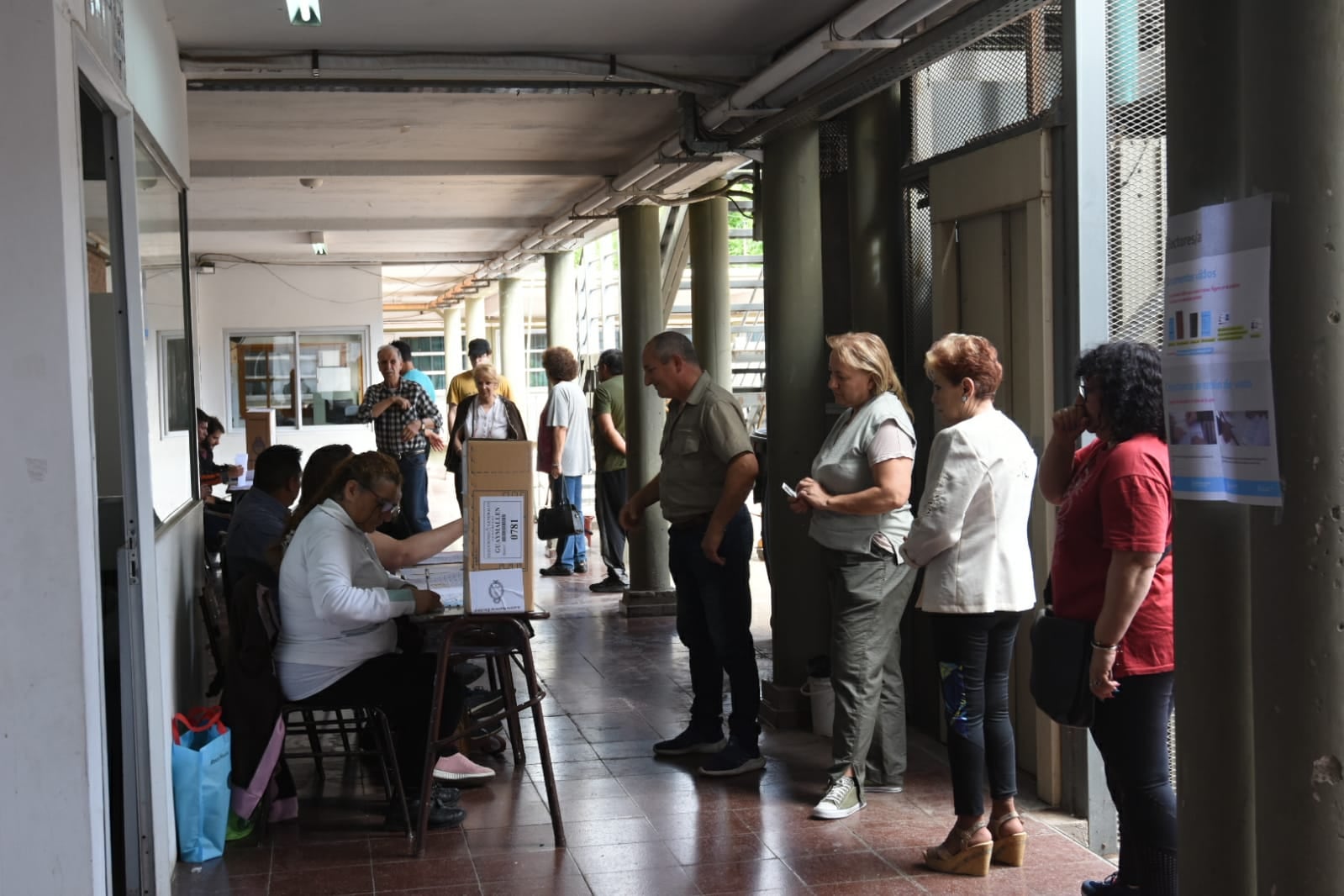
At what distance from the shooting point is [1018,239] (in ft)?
15.9

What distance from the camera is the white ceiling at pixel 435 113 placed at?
18.2 feet

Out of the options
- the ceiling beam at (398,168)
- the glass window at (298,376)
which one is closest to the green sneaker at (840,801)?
the ceiling beam at (398,168)

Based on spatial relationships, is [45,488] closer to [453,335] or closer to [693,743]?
[693,743]

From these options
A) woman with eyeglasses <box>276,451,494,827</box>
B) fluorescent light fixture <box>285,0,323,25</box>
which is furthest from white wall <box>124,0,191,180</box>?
woman with eyeglasses <box>276,451,494,827</box>

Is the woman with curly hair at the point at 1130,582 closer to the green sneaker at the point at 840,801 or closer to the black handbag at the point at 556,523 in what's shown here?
the green sneaker at the point at 840,801

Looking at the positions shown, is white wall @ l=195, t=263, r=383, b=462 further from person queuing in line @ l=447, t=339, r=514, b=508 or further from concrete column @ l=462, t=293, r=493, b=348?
concrete column @ l=462, t=293, r=493, b=348

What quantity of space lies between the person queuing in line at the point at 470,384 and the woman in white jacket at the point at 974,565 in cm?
573

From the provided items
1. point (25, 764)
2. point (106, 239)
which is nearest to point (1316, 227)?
point (25, 764)

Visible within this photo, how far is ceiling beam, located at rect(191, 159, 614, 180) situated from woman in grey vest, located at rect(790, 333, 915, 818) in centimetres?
500

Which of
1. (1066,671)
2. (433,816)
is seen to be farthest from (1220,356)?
(433,816)

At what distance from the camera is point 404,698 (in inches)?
187

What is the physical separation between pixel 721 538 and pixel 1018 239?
4.81 ft

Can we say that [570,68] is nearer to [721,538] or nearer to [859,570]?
[721,538]

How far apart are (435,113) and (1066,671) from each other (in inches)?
207
